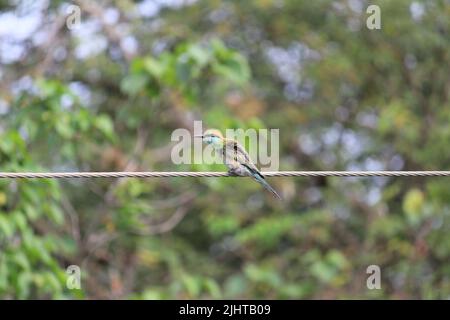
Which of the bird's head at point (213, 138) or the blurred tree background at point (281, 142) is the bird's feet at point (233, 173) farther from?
the blurred tree background at point (281, 142)

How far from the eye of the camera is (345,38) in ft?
35.8

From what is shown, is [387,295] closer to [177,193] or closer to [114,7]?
[177,193]

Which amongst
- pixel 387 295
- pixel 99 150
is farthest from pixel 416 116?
pixel 99 150

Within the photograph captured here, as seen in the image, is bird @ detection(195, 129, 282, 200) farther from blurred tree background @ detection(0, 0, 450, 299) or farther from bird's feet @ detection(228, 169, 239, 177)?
blurred tree background @ detection(0, 0, 450, 299)

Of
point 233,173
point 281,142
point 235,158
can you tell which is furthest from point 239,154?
point 281,142

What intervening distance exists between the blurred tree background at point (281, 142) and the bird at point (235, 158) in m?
2.14

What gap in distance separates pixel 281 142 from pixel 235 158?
17.0 ft

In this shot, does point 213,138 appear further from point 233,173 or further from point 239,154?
point 233,173

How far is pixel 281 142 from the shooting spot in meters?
11.2

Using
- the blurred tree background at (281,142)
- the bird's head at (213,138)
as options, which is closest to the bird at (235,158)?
the bird's head at (213,138)

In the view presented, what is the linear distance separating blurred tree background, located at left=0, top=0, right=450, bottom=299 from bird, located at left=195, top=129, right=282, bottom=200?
2145 mm

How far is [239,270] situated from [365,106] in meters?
2.77

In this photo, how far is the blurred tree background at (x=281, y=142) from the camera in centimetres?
959

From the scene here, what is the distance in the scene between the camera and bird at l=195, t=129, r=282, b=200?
5.94 m
